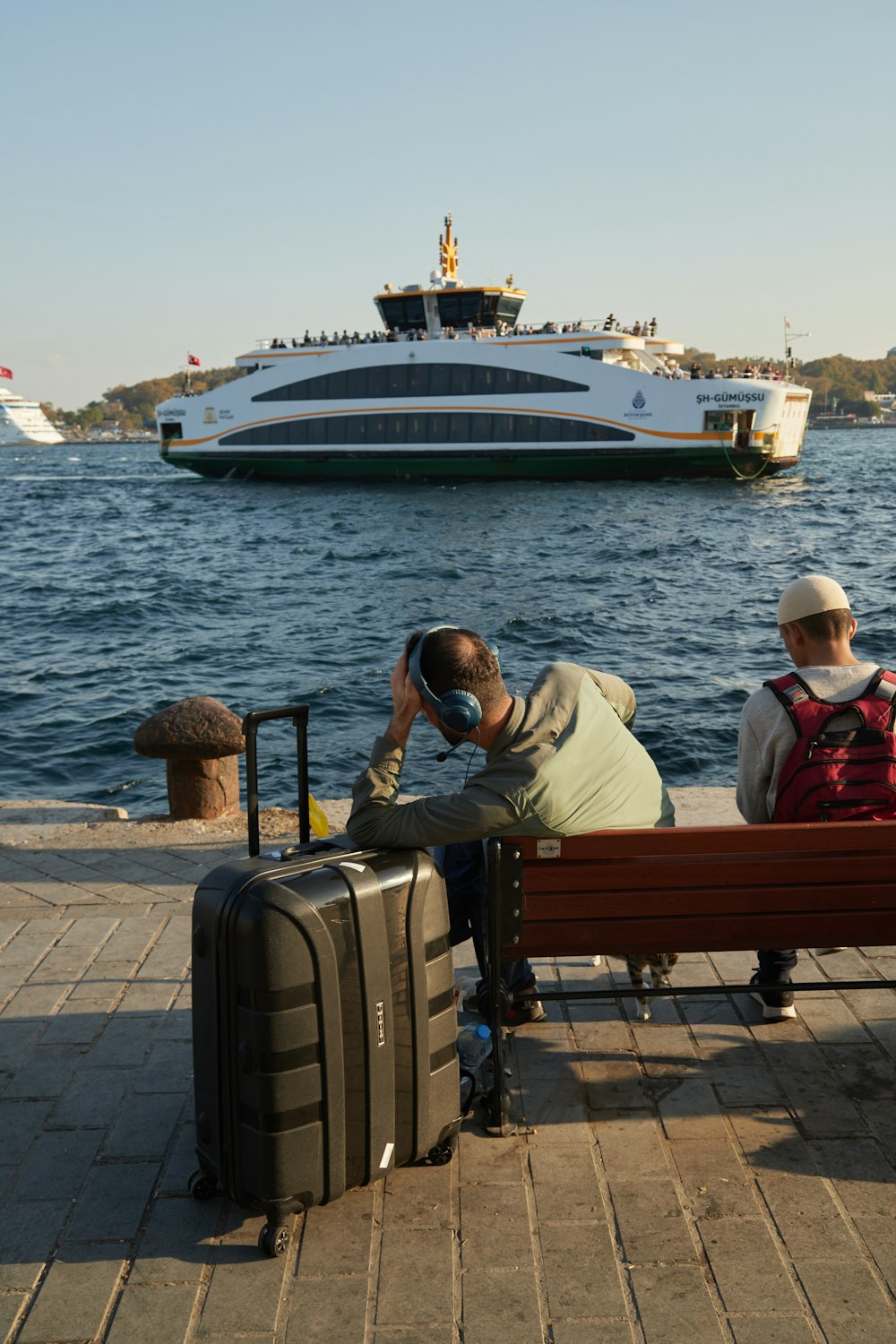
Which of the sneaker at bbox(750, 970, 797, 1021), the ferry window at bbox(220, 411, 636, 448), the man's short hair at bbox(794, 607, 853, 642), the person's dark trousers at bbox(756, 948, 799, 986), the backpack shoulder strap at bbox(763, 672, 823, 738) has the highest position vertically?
the ferry window at bbox(220, 411, 636, 448)

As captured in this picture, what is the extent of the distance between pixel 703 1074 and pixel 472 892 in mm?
847

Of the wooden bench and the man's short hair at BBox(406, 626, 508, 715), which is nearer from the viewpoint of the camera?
the man's short hair at BBox(406, 626, 508, 715)

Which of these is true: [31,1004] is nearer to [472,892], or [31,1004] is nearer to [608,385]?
[472,892]

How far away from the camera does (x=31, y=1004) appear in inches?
158

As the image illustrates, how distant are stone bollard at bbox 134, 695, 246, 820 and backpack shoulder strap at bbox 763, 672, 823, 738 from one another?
3132 mm

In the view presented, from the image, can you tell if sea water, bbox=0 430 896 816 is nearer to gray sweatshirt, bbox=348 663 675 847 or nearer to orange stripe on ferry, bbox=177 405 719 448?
orange stripe on ferry, bbox=177 405 719 448

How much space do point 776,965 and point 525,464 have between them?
1641 inches

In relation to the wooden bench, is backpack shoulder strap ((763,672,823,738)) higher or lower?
higher

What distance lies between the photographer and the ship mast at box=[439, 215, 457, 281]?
5069 cm

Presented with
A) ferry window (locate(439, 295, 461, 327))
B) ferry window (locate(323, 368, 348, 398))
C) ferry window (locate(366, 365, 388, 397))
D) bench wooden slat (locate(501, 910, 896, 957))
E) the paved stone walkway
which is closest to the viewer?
the paved stone walkway

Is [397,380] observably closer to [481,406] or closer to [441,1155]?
[481,406]

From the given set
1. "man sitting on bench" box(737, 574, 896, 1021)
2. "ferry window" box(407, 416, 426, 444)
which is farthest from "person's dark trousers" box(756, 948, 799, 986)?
"ferry window" box(407, 416, 426, 444)

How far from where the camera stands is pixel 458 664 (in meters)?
2.90

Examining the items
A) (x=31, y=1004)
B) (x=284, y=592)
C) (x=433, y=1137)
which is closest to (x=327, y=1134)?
(x=433, y=1137)
